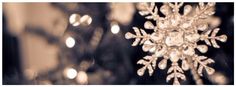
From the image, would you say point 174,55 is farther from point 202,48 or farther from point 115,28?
point 115,28

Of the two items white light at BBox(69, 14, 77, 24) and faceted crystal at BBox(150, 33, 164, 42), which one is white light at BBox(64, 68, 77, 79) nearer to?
white light at BBox(69, 14, 77, 24)

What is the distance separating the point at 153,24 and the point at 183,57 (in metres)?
0.13

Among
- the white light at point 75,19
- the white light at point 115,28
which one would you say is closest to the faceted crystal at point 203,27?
the white light at point 115,28

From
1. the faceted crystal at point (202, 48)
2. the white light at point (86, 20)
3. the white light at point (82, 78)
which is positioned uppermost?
the white light at point (86, 20)

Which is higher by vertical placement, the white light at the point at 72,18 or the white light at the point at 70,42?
the white light at the point at 72,18

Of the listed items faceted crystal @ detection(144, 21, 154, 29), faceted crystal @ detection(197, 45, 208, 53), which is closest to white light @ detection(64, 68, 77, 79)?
faceted crystal @ detection(144, 21, 154, 29)

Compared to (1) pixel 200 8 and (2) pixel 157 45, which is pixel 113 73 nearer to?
(2) pixel 157 45

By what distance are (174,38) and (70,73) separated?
12.5 inches

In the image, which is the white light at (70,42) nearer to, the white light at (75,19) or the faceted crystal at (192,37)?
the white light at (75,19)

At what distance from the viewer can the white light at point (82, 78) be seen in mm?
987

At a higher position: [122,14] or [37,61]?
[122,14]

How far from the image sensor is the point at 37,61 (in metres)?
0.98

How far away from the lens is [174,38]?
0.95 metres

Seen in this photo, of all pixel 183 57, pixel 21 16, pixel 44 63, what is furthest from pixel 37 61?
pixel 183 57
